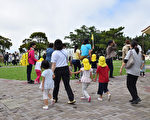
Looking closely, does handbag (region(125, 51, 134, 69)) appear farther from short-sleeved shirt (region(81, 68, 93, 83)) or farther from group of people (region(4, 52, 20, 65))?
group of people (region(4, 52, 20, 65))

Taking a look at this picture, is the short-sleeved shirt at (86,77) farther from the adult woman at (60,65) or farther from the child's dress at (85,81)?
the adult woman at (60,65)

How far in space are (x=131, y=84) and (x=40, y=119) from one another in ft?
8.15

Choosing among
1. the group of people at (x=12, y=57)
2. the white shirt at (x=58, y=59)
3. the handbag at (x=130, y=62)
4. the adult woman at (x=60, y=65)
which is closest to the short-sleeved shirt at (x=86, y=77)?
the adult woman at (x=60, y=65)

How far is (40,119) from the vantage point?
11.4 ft

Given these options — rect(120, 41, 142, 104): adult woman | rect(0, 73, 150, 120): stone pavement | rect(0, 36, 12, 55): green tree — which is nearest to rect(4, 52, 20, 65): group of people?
rect(0, 73, 150, 120): stone pavement

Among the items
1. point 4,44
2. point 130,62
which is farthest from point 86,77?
point 4,44

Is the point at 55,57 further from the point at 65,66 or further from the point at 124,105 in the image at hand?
the point at 124,105

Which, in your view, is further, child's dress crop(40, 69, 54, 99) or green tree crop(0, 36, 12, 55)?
green tree crop(0, 36, 12, 55)

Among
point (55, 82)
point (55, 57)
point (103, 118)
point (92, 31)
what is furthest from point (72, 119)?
point (92, 31)

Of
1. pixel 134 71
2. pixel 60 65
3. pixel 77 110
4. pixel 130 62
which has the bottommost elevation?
pixel 77 110

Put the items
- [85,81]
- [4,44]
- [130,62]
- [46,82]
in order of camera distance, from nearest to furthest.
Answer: [46,82]
[130,62]
[85,81]
[4,44]

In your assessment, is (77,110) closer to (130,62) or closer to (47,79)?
(47,79)

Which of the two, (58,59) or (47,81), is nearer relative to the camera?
(47,81)

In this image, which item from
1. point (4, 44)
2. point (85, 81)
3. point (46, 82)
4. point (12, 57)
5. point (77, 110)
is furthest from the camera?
point (4, 44)
